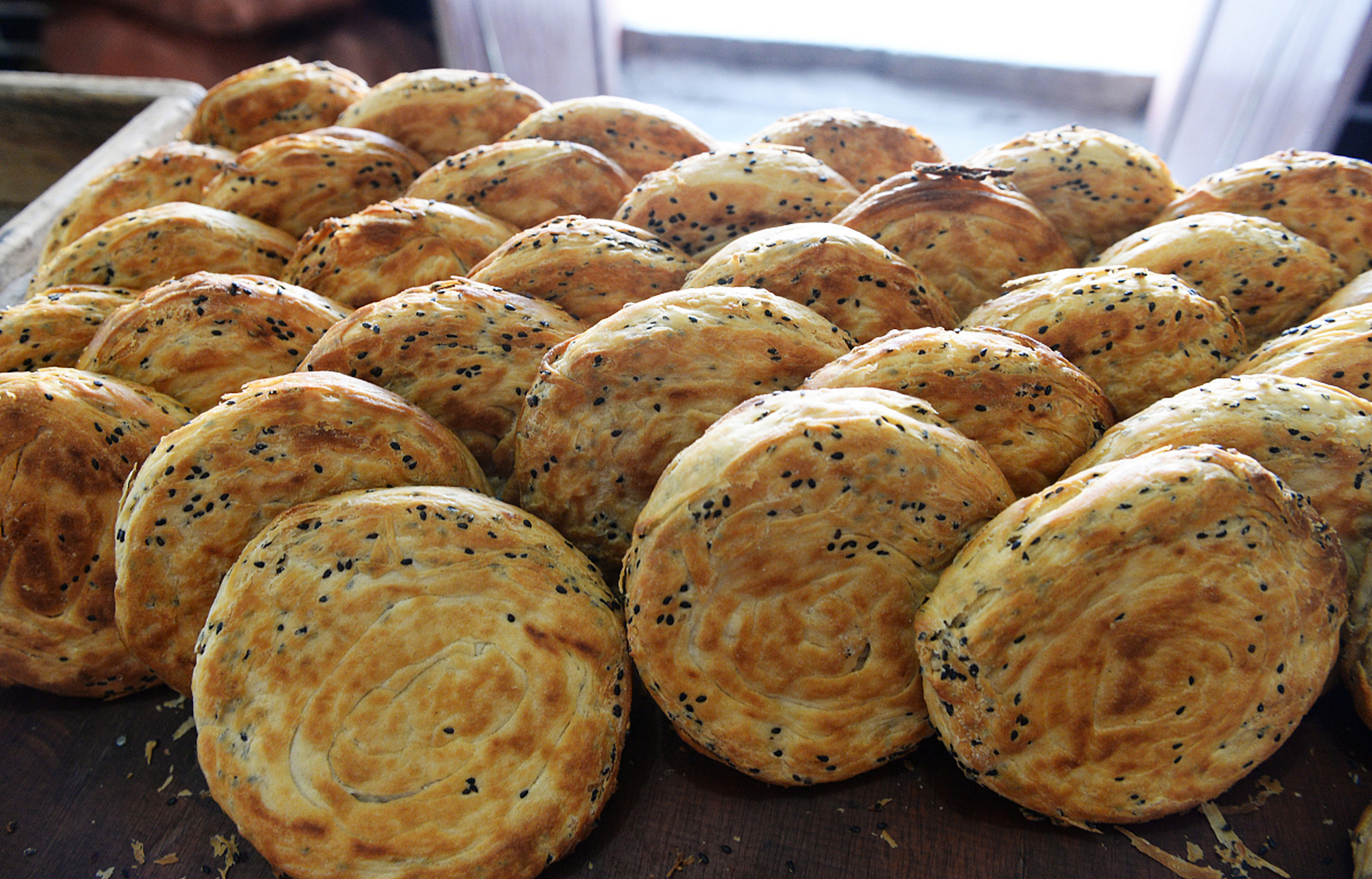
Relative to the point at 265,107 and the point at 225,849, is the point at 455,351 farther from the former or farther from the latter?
the point at 265,107

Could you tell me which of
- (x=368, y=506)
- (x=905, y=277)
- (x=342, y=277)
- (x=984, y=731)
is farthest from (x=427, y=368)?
(x=984, y=731)

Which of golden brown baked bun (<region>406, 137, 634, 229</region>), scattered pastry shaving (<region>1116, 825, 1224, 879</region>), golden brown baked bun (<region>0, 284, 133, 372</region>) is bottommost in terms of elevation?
scattered pastry shaving (<region>1116, 825, 1224, 879</region>)

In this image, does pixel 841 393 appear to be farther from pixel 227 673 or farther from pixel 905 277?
pixel 227 673

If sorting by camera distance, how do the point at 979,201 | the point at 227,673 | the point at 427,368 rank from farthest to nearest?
the point at 979,201, the point at 427,368, the point at 227,673

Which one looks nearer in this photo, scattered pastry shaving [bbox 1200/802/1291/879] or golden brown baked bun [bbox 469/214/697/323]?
scattered pastry shaving [bbox 1200/802/1291/879]

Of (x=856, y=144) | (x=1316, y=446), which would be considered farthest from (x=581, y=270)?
(x=1316, y=446)

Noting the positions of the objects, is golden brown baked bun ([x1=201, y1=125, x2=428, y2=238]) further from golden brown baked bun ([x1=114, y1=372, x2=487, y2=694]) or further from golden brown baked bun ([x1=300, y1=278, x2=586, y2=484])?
golden brown baked bun ([x1=114, y1=372, x2=487, y2=694])

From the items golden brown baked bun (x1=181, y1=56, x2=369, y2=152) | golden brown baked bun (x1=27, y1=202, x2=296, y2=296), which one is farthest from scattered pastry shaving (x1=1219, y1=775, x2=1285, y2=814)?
golden brown baked bun (x1=181, y1=56, x2=369, y2=152)
